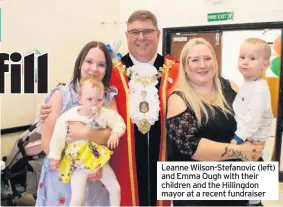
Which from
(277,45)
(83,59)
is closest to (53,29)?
(83,59)

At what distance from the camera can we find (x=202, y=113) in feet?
4.42

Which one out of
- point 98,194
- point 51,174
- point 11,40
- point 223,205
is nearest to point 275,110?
point 223,205

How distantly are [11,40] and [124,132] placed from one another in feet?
2.15

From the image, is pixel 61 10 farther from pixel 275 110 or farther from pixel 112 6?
pixel 275 110

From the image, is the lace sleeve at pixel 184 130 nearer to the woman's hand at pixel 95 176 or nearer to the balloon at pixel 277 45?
the woman's hand at pixel 95 176

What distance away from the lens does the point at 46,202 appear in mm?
1401

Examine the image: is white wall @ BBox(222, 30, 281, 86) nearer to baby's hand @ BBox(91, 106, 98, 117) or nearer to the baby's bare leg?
baby's hand @ BBox(91, 106, 98, 117)

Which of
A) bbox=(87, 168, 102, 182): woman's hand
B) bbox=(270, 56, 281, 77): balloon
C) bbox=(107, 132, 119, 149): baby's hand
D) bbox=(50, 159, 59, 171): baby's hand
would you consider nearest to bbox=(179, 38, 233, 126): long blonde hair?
bbox=(270, 56, 281, 77): balloon

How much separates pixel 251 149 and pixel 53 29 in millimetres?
1020

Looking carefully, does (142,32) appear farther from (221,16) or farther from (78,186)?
(78,186)

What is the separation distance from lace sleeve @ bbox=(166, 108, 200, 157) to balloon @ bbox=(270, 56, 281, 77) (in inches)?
15.1

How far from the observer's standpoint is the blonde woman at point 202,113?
1336 mm

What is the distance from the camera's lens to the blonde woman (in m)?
1.34

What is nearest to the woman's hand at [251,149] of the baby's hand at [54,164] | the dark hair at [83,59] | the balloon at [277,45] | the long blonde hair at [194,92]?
the long blonde hair at [194,92]
